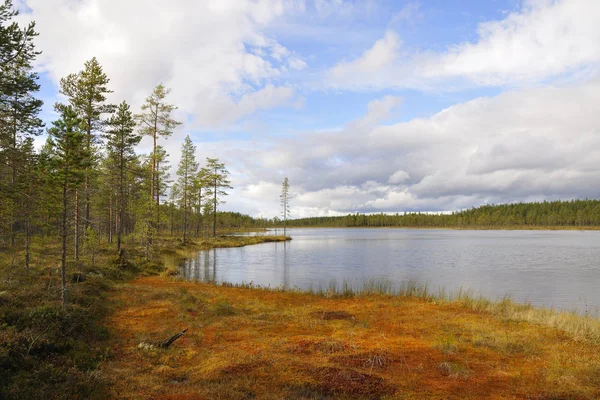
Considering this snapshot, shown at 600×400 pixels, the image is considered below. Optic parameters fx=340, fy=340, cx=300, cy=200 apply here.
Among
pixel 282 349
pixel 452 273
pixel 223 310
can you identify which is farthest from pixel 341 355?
pixel 452 273

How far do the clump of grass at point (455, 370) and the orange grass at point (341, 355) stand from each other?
3cm

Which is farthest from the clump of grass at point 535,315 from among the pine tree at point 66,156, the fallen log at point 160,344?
the pine tree at point 66,156

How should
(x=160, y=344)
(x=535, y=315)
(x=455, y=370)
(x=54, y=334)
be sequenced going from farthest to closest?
1. (x=535, y=315)
2. (x=160, y=344)
3. (x=54, y=334)
4. (x=455, y=370)

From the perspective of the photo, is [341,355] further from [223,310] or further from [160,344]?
[223,310]

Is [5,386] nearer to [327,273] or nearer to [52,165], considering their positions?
[52,165]

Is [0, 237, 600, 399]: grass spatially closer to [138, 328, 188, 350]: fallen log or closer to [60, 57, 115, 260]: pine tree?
[138, 328, 188, 350]: fallen log

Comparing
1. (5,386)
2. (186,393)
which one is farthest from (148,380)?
(5,386)

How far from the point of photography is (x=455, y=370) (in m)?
9.44

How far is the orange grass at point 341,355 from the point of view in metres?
8.27

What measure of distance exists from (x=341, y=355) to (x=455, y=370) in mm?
3236

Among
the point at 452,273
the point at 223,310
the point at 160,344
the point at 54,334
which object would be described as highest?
the point at 54,334

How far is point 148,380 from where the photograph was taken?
27.8ft

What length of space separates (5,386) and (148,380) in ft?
9.20

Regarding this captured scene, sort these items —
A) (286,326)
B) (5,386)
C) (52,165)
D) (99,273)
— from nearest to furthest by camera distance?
(5,386) → (52,165) → (286,326) → (99,273)
